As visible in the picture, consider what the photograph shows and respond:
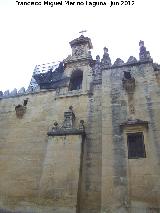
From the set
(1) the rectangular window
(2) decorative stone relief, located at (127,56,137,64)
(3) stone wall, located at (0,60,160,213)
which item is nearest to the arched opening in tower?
(3) stone wall, located at (0,60,160,213)

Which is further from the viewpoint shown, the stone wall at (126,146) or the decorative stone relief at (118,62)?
the decorative stone relief at (118,62)

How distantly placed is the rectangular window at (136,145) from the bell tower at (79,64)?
187 inches

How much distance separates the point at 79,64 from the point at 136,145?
8032 millimetres

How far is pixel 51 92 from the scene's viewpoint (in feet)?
51.3

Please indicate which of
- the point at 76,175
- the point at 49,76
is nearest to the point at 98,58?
the point at 49,76

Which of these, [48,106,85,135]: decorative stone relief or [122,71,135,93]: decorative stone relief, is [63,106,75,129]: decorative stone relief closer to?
[48,106,85,135]: decorative stone relief

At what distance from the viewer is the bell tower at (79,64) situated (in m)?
15.9

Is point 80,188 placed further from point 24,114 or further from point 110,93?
point 24,114

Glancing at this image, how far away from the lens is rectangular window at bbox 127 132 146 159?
34.5 ft

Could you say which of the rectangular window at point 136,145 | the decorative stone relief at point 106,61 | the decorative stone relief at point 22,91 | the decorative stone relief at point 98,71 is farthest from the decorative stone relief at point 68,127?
the decorative stone relief at point 22,91

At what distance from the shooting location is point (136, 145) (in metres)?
10.9

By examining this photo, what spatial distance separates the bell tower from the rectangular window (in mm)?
4744

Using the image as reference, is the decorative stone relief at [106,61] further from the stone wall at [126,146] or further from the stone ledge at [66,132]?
the stone ledge at [66,132]

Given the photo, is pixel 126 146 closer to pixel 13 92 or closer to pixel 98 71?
pixel 98 71
